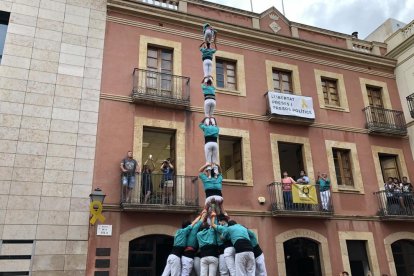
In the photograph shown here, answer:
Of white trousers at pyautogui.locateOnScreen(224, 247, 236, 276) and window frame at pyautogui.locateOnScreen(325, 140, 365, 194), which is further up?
window frame at pyautogui.locateOnScreen(325, 140, 365, 194)

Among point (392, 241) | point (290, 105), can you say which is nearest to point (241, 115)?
point (290, 105)

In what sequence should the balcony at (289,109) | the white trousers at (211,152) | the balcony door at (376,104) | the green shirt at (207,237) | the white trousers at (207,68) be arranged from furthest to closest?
1. the balcony door at (376,104)
2. the balcony at (289,109)
3. the white trousers at (207,68)
4. the white trousers at (211,152)
5. the green shirt at (207,237)

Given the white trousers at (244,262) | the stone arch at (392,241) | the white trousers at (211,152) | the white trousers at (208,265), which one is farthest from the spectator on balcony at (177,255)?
the stone arch at (392,241)

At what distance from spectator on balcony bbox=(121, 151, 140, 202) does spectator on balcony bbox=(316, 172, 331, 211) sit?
627 cm

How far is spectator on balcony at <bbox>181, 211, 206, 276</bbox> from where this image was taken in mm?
7141

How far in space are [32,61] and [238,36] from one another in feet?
24.1

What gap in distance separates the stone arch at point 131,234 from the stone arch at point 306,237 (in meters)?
3.50

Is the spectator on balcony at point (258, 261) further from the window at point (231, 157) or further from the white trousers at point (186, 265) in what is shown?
the window at point (231, 157)

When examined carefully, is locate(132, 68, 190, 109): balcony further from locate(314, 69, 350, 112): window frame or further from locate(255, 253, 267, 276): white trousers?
locate(255, 253, 267, 276): white trousers

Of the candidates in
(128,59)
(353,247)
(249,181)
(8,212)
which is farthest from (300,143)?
(8,212)

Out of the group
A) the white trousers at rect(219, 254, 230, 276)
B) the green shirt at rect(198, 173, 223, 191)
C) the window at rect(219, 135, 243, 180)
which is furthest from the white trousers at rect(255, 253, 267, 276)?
the window at rect(219, 135, 243, 180)

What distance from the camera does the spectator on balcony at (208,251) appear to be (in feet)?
22.7

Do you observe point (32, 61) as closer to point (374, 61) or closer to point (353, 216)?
point (353, 216)

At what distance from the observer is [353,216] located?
45.4 feet
